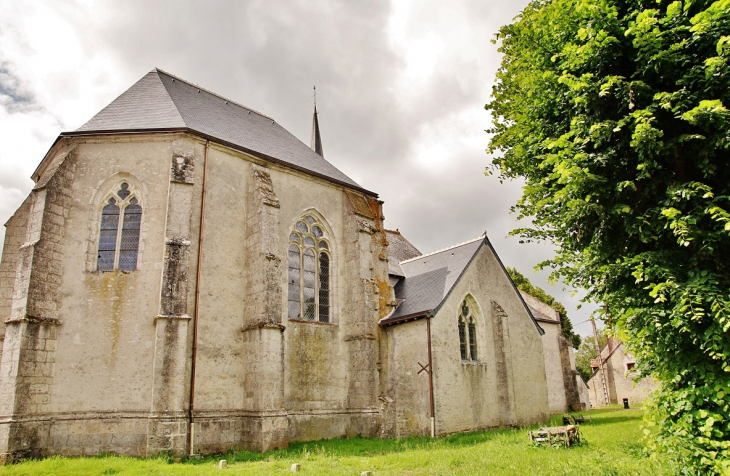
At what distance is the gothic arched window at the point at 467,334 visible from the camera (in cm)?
1658

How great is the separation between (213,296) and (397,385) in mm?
6550

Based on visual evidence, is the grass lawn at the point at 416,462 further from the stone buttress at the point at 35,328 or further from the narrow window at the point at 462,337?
the narrow window at the point at 462,337

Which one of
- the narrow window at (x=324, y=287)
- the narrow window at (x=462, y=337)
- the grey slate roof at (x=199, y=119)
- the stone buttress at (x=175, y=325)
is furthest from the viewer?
the narrow window at (x=462, y=337)

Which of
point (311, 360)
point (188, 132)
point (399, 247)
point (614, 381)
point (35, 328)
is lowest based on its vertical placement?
point (614, 381)

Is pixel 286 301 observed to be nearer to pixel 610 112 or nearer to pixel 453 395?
pixel 453 395

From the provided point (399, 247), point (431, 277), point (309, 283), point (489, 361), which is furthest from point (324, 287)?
point (399, 247)

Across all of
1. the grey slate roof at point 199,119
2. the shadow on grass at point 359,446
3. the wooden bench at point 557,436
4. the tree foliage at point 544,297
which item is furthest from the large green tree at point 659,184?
the tree foliage at point 544,297

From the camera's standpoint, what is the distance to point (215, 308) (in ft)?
42.5

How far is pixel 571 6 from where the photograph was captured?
780 centimetres

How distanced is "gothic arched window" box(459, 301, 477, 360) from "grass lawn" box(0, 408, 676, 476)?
4219 millimetres

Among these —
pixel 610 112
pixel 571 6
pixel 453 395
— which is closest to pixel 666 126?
pixel 610 112

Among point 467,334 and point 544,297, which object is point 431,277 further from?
point 544,297

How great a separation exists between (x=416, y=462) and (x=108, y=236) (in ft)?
32.4

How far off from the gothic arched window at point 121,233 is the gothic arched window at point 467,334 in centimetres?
1067
